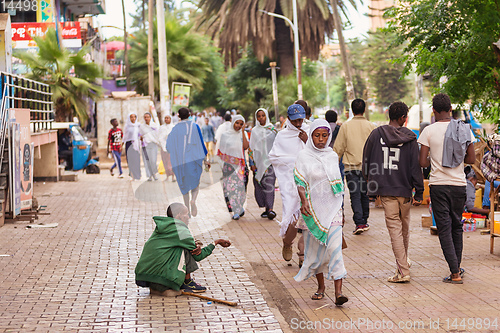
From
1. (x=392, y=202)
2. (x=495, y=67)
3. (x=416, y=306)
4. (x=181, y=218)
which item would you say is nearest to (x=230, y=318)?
(x=181, y=218)

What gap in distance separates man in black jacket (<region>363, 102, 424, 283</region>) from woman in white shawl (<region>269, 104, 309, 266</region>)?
106 centimetres

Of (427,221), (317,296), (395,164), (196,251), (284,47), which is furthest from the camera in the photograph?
(284,47)

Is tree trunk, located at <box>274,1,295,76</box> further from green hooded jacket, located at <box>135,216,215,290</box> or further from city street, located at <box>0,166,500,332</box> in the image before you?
green hooded jacket, located at <box>135,216,215,290</box>

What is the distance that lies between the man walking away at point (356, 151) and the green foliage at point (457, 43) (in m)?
2.72

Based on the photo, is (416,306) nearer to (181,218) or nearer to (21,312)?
(181,218)

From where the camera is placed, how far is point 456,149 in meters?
6.18

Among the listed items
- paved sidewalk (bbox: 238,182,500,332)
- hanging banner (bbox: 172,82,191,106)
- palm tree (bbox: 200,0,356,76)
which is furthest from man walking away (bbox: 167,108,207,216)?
palm tree (bbox: 200,0,356,76)

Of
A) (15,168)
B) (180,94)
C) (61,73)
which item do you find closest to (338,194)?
(15,168)

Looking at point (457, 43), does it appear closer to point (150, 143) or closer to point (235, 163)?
point (235, 163)

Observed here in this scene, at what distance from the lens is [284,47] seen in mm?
35031

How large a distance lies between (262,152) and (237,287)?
4127mm

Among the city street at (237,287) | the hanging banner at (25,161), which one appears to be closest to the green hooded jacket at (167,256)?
the city street at (237,287)

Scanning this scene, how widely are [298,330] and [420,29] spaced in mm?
8600

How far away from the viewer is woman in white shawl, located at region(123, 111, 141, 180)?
17.4 meters
